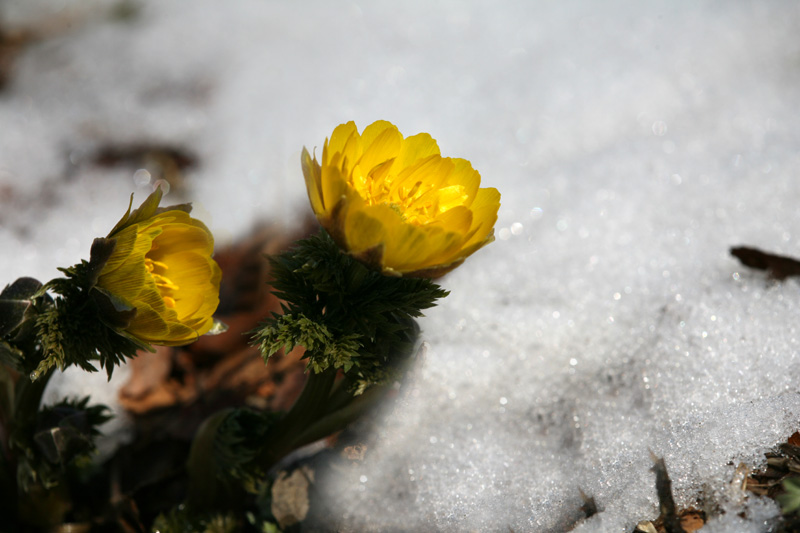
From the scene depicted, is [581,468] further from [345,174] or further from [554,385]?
[345,174]

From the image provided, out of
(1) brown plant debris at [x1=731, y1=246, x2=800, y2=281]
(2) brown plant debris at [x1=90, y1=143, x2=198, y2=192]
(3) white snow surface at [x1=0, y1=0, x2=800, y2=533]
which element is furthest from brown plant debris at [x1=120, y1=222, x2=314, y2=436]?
(1) brown plant debris at [x1=731, y1=246, x2=800, y2=281]

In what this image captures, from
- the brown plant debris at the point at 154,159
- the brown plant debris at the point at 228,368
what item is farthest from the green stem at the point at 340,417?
the brown plant debris at the point at 154,159

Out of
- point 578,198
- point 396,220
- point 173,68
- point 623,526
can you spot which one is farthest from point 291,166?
point 623,526

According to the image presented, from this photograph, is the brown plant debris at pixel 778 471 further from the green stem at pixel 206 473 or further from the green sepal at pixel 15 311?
the green sepal at pixel 15 311

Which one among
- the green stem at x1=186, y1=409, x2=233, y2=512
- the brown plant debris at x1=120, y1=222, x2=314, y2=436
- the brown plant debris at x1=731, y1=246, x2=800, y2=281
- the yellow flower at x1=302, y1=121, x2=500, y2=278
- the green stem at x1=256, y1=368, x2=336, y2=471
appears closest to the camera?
the yellow flower at x1=302, y1=121, x2=500, y2=278

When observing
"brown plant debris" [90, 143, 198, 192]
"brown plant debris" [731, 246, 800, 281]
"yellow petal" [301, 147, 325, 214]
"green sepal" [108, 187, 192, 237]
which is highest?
"yellow petal" [301, 147, 325, 214]

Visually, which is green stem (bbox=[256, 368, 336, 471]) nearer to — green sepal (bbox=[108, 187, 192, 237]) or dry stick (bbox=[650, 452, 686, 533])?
green sepal (bbox=[108, 187, 192, 237])
